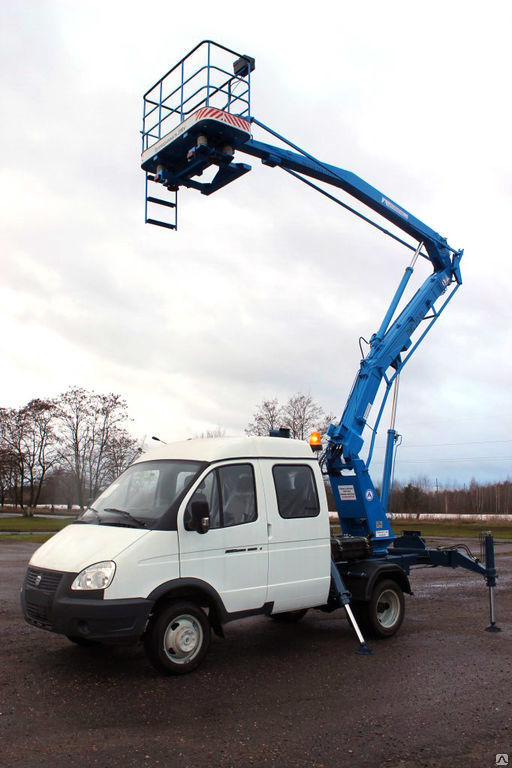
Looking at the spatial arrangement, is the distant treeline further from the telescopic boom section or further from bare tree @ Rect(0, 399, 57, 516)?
the telescopic boom section

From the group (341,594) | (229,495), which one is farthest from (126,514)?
(341,594)

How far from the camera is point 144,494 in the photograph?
24.2 ft

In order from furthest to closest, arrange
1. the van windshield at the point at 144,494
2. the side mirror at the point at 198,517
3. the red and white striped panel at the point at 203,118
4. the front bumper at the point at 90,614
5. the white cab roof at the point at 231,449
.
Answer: the red and white striped panel at the point at 203,118, the white cab roof at the point at 231,449, the van windshield at the point at 144,494, the side mirror at the point at 198,517, the front bumper at the point at 90,614

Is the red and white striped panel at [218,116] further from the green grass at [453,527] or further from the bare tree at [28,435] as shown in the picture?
the bare tree at [28,435]

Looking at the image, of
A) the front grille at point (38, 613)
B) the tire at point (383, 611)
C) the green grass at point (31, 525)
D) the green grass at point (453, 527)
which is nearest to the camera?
the front grille at point (38, 613)

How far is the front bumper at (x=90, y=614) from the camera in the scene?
6102 mm

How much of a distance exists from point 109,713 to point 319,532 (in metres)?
3.33

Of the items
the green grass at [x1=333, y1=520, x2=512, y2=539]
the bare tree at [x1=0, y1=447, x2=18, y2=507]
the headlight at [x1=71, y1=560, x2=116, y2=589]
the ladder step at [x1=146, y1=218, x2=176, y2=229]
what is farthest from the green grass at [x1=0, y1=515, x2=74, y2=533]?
the headlight at [x1=71, y1=560, x2=116, y2=589]

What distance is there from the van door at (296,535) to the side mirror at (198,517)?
40.0 inches

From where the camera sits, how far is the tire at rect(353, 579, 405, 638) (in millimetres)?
8578

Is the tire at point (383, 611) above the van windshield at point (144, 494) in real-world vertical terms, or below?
below

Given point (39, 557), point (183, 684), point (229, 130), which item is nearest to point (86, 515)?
point (39, 557)

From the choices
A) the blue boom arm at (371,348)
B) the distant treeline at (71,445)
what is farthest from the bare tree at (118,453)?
the blue boom arm at (371,348)

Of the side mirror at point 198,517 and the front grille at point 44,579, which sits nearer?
the front grille at point 44,579
